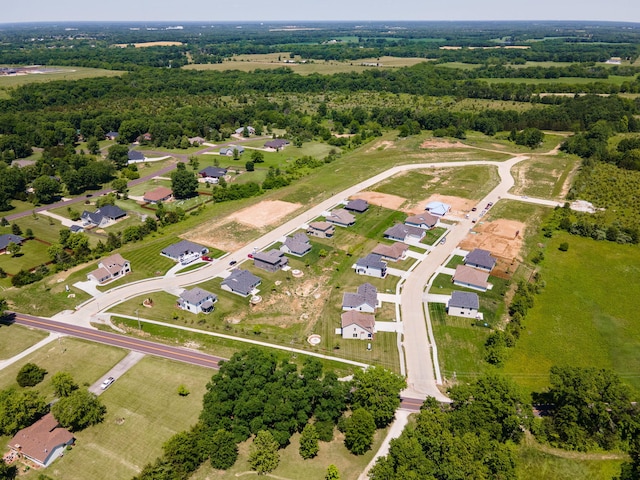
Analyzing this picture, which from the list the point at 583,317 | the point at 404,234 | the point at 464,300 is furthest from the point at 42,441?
the point at 583,317

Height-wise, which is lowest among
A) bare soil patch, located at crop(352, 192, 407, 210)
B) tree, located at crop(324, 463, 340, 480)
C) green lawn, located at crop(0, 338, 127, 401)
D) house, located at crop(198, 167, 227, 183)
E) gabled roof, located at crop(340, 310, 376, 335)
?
green lawn, located at crop(0, 338, 127, 401)

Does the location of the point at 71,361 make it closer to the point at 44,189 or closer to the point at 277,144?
the point at 44,189

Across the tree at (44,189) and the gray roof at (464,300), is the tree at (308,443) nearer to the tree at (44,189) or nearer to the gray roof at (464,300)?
the gray roof at (464,300)

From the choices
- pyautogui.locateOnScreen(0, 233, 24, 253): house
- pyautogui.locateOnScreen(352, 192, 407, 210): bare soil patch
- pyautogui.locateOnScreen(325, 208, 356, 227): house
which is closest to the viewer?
pyautogui.locateOnScreen(0, 233, 24, 253): house

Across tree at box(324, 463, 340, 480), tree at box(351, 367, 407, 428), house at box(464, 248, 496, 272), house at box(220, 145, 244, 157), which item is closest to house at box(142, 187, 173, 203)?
house at box(220, 145, 244, 157)

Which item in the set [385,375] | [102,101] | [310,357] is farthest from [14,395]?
[102,101]

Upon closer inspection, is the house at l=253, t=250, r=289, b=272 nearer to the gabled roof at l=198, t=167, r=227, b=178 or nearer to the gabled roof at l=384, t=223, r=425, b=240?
the gabled roof at l=384, t=223, r=425, b=240

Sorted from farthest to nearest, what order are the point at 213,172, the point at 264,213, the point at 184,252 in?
the point at 213,172
the point at 264,213
the point at 184,252

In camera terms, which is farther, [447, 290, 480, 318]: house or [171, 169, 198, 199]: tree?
[171, 169, 198, 199]: tree
